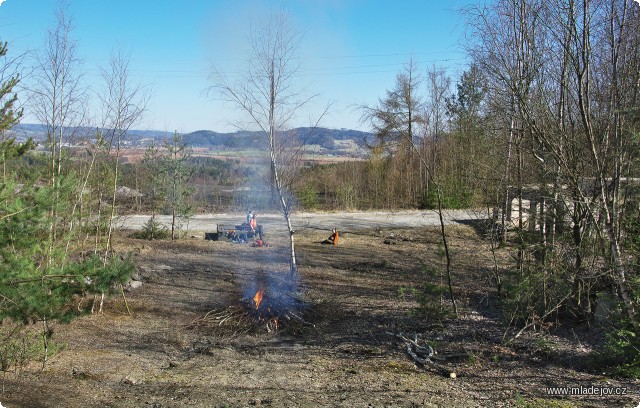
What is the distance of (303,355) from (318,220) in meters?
15.8

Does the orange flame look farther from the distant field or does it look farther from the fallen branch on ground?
the distant field

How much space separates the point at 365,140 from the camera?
2812 cm

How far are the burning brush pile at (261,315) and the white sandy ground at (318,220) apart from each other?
405 inches

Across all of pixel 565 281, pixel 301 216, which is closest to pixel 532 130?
pixel 565 281

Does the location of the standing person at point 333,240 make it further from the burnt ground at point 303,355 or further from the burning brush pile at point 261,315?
the burning brush pile at point 261,315

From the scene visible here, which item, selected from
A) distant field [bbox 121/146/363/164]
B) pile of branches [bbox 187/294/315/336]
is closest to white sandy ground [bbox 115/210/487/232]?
distant field [bbox 121/146/363/164]

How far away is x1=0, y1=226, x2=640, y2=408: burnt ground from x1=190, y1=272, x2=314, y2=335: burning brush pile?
0.04 m

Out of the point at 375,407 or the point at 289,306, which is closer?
the point at 375,407

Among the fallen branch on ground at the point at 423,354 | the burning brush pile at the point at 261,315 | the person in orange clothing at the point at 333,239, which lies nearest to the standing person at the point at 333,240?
the person in orange clothing at the point at 333,239

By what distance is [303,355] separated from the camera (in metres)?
7.26

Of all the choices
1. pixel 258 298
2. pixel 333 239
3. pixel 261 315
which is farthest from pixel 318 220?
pixel 261 315

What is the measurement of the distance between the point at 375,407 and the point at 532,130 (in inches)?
157

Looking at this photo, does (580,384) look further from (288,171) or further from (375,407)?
(288,171)

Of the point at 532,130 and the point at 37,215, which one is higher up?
the point at 532,130
